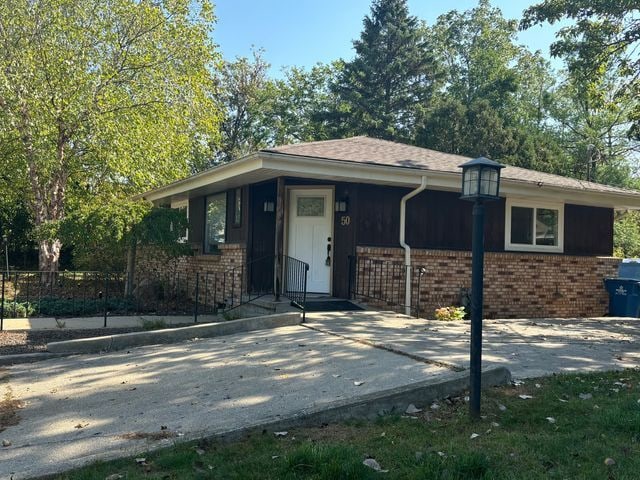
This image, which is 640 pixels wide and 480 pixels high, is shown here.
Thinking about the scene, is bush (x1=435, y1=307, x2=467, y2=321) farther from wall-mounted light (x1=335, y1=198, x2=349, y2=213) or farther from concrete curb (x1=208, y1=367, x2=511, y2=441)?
concrete curb (x1=208, y1=367, x2=511, y2=441)

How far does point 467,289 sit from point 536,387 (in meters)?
6.35

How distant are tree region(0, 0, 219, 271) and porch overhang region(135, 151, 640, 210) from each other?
4.52m

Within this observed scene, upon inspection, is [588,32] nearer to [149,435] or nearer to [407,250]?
[407,250]

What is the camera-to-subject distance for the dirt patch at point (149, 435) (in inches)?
153

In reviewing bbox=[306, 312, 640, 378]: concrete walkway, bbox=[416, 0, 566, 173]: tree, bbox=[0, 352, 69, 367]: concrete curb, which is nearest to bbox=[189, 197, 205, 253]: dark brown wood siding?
bbox=[306, 312, 640, 378]: concrete walkway

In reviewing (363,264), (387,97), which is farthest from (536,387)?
(387,97)

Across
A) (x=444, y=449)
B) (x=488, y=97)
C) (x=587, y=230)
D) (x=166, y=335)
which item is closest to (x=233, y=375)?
(x=166, y=335)

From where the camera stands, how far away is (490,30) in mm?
39469

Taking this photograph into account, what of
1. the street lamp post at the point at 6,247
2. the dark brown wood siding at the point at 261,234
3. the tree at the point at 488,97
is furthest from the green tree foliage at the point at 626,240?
the street lamp post at the point at 6,247

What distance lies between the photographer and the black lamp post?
409 centimetres

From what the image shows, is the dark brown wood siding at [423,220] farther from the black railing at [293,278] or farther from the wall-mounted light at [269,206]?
the wall-mounted light at [269,206]

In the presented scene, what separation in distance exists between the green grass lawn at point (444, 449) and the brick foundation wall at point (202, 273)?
6518 millimetres

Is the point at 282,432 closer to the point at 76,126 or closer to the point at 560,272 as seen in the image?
the point at 560,272

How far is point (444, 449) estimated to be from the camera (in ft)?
11.3
